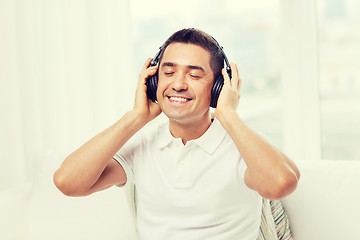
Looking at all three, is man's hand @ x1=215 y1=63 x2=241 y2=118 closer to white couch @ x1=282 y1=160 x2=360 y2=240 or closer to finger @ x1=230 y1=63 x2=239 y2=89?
finger @ x1=230 y1=63 x2=239 y2=89

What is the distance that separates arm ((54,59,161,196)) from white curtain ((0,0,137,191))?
0.97 m

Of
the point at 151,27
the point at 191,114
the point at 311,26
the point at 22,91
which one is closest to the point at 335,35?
the point at 311,26

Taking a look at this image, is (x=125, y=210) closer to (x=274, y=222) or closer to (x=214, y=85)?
(x=274, y=222)

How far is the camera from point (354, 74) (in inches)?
110

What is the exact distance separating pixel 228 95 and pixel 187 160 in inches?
10.9

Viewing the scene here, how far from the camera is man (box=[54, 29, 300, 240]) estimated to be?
1.54 metres

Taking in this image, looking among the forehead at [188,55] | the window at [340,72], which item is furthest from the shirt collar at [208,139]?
the window at [340,72]

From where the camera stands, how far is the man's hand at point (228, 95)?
152 centimetres

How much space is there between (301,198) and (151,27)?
1.69 metres

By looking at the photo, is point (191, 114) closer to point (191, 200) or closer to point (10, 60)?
point (191, 200)

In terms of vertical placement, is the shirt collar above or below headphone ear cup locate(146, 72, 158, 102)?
below

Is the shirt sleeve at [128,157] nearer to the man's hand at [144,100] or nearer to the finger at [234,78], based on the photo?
the man's hand at [144,100]

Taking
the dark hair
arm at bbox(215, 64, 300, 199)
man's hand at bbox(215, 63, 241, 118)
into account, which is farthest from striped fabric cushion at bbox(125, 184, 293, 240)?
the dark hair

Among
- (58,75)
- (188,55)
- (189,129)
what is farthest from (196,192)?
(58,75)
